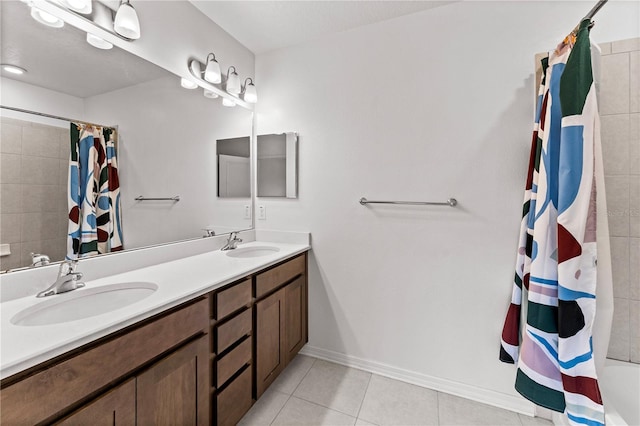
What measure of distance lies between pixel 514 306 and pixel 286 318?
1.31 metres

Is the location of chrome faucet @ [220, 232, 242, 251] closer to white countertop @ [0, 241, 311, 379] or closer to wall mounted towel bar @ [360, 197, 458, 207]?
white countertop @ [0, 241, 311, 379]

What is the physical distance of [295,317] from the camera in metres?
1.91

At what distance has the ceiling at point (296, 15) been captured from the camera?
1674 millimetres

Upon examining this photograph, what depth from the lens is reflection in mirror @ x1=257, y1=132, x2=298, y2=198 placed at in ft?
6.87

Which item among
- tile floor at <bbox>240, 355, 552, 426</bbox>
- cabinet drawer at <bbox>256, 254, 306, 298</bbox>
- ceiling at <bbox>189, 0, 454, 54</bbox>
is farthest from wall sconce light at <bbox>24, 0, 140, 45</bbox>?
tile floor at <bbox>240, 355, 552, 426</bbox>

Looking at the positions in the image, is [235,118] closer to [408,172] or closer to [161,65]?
[161,65]

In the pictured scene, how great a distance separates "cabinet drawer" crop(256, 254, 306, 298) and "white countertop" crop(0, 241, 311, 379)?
2.7 inches

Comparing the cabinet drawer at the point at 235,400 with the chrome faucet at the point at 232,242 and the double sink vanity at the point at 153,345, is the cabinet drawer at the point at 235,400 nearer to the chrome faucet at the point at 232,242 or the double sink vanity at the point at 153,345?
the double sink vanity at the point at 153,345

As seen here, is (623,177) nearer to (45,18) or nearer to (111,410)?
(111,410)

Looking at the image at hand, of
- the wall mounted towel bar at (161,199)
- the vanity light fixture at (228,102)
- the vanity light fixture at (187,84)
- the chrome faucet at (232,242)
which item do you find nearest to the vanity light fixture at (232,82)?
the vanity light fixture at (228,102)

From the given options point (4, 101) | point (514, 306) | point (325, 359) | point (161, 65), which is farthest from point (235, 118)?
point (514, 306)

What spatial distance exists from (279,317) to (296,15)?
1.96 metres

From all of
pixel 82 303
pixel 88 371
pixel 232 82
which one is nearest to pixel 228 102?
pixel 232 82

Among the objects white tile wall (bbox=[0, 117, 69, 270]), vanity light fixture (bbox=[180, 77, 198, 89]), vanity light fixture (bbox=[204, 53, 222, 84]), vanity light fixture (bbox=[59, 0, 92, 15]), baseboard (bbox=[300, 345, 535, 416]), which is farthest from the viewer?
vanity light fixture (bbox=[204, 53, 222, 84])
